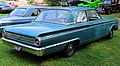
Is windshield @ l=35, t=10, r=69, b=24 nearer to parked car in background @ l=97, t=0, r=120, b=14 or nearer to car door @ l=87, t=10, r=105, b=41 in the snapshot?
car door @ l=87, t=10, r=105, b=41

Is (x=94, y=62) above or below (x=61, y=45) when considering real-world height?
below

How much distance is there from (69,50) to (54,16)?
1.23 m

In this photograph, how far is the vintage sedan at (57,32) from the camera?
18.5 feet

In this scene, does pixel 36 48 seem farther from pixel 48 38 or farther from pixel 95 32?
pixel 95 32

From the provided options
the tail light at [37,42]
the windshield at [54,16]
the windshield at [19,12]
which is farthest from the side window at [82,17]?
the windshield at [19,12]

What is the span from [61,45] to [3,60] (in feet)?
5.60

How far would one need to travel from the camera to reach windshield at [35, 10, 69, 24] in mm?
6751

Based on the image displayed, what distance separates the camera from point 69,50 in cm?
658

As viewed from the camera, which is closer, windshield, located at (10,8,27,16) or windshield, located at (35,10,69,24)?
windshield, located at (35,10,69,24)

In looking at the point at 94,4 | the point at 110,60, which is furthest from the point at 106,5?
the point at 110,60

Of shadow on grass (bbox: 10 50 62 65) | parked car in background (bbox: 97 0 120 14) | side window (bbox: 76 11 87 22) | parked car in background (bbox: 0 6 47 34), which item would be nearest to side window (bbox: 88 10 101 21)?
side window (bbox: 76 11 87 22)

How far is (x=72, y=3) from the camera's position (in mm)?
29797

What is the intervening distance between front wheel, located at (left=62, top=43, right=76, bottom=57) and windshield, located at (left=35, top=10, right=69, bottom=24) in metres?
0.76

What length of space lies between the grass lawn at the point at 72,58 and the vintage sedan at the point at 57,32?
0.34m
